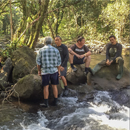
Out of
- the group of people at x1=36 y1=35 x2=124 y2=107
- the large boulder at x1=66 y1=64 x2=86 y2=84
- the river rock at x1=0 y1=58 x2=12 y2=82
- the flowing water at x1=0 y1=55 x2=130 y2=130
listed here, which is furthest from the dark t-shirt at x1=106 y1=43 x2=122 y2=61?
the river rock at x1=0 y1=58 x2=12 y2=82

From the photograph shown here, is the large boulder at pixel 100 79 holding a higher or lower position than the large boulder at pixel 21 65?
lower

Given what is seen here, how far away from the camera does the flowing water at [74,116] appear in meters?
3.53

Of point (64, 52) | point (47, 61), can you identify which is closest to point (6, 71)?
point (64, 52)

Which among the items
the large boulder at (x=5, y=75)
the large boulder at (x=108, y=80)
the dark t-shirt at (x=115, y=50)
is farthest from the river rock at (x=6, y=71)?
the dark t-shirt at (x=115, y=50)

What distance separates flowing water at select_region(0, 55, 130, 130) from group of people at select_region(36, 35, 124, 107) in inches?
19.8

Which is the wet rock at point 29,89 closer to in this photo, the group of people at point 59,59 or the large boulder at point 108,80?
the group of people at point 59,59

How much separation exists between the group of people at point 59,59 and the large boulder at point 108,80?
0.19m

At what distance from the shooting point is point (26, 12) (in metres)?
8.46

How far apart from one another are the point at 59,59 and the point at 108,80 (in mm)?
2795

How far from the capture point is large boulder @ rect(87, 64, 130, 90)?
5961mm

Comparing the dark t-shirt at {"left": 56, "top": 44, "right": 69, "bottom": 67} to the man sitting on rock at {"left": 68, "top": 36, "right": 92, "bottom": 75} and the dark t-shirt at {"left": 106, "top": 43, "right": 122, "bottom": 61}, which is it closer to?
the man sitting on rock at {"left": 68, "top": 36, "right": 92, "bottom": 75}

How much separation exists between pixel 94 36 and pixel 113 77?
21.4 m

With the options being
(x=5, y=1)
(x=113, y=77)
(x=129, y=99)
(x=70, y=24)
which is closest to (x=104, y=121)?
(x=129, y=99)

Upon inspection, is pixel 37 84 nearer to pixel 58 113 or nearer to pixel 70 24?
pixel 58 113
